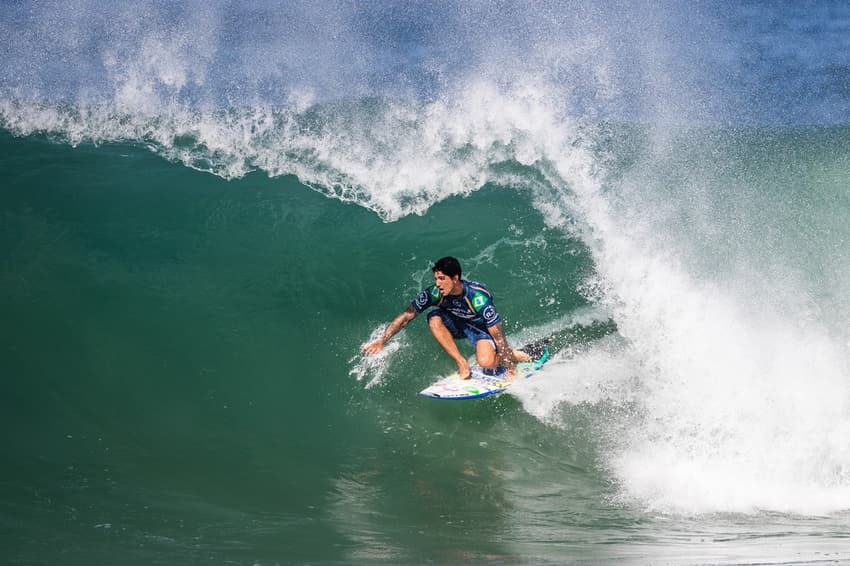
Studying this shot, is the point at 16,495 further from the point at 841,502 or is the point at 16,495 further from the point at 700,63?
the point at 700,63

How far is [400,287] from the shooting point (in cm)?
880

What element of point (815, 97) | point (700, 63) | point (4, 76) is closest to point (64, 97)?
point (4, 76)

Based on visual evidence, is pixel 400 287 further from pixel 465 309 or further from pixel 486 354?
pixel 486 354

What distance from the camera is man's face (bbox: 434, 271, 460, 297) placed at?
6.70 m

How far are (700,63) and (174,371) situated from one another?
1152cm

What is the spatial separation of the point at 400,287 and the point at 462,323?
150cm

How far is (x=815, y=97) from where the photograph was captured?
1356 cm

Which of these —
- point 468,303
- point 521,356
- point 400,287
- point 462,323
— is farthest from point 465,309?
point 400,287

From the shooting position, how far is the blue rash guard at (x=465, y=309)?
23.2 feet

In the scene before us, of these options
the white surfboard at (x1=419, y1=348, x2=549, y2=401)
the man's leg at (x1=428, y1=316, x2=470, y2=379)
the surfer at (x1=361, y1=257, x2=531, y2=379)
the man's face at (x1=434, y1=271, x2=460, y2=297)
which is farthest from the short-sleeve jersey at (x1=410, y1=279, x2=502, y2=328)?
the white surfboard at (x1=419, y1=348, x2=549, y2=401)

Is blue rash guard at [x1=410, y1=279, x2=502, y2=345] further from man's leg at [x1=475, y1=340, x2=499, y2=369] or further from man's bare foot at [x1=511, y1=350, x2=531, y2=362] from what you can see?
man's bare foot at [x1=511, y1=350, x2=531, y2=362]

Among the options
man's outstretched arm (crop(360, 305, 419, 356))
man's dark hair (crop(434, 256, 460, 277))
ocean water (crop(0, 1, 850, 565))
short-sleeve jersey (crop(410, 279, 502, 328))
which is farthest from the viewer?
man's outstretched arm (crop(360, 305, 419, 356))

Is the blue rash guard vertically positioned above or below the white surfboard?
above

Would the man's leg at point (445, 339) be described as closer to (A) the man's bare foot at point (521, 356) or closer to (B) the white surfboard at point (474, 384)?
(B) the white surfboard at point (474, 384)
